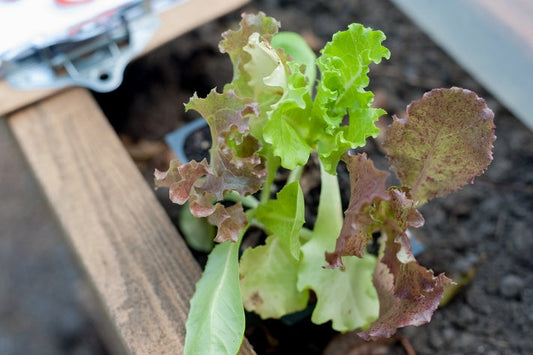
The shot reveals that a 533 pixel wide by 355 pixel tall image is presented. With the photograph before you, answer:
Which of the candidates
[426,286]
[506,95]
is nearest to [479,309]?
[506,95]

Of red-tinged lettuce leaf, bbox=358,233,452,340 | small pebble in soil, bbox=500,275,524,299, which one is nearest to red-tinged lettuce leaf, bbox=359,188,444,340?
red-tinged lettuce leaf, bbox=358,233,452,340

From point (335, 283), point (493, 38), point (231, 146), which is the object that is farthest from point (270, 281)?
point (493, 38)

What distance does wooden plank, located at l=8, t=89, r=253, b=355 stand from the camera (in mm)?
734

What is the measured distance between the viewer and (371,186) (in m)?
0.57

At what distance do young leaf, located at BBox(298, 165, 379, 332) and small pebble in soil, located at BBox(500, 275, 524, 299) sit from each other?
39 centimetres

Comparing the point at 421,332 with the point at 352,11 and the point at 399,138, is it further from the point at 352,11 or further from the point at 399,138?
the point at 352,11

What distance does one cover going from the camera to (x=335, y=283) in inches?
28.8

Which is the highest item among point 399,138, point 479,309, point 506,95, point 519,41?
point 399,138

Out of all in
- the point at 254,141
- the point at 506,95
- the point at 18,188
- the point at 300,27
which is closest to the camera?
the point at 254,141

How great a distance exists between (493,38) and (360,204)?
23.9 inches

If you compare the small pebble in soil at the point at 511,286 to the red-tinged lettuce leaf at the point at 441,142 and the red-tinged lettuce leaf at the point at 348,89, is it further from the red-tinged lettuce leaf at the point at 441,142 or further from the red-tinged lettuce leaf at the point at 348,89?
the red-tinged lettuce leaf at the point at 348,89

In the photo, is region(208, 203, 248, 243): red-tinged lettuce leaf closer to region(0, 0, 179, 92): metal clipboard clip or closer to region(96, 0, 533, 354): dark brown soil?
region(96, 0, 533, 354): dark brown soil

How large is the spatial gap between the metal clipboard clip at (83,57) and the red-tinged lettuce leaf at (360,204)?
491 millimetres

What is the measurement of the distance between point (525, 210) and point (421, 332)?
0.32 meters
